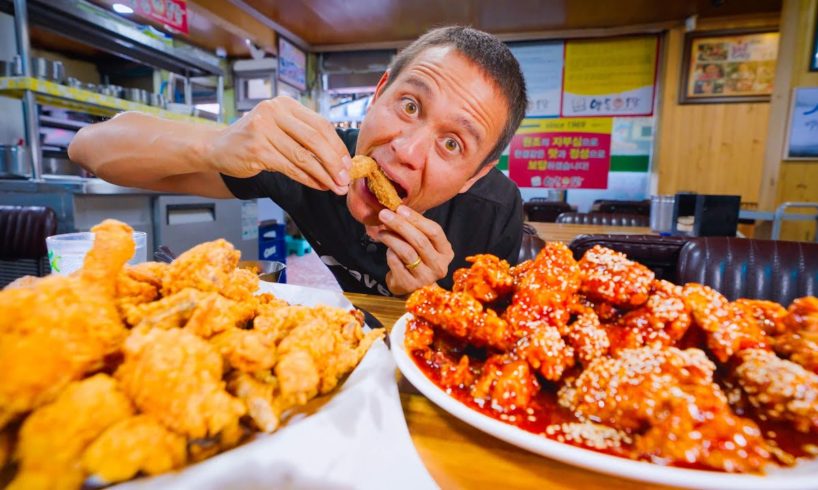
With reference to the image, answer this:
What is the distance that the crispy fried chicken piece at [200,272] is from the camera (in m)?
0.64

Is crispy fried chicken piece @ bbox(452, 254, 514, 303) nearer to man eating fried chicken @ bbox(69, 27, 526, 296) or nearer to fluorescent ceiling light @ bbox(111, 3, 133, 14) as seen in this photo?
man eating fried chicken @ bbox(69, 27, 526, 296)

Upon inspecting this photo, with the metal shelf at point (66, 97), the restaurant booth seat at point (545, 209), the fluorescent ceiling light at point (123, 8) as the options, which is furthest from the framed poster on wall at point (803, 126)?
the metal shelf at point (66, 97)

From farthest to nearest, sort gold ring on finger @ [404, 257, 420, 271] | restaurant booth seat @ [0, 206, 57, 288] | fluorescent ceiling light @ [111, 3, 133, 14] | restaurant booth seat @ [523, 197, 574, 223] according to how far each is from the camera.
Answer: restaurant booth seat @ [523, 197, 574, 223]
fluorescent ceiling light @ [111, 3, 133, 14]
restaurant booth seat @ [0, 206, 57, 288]
gold ring on finger @ [404, 257, 420, 271]

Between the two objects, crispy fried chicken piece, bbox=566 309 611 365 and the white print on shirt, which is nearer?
crispy fried chicken piece, bbox=566 309 611 365

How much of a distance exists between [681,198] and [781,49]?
3.93 meters

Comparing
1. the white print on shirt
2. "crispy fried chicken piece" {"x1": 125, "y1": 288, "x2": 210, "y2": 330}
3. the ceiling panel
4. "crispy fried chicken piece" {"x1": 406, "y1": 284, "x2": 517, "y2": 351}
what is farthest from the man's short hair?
the ceiling panel

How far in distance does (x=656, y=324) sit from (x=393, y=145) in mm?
1121

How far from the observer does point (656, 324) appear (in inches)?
25.5

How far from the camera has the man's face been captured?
1551mm

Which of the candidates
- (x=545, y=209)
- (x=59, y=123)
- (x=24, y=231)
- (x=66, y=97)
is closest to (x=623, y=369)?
(x=24, y=231)

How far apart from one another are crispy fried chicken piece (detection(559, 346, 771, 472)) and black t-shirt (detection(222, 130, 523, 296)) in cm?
143

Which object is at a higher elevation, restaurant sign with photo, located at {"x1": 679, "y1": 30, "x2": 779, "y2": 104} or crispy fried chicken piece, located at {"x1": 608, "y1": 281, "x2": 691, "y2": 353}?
restaurant sign with photo, located at {"x1": 679, "y1": 30, "x2": 779, "y2": 104}

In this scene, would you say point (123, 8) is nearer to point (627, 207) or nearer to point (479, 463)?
point (479, 463)

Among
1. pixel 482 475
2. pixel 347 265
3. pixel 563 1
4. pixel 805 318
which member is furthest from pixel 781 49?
pixel 482 475
